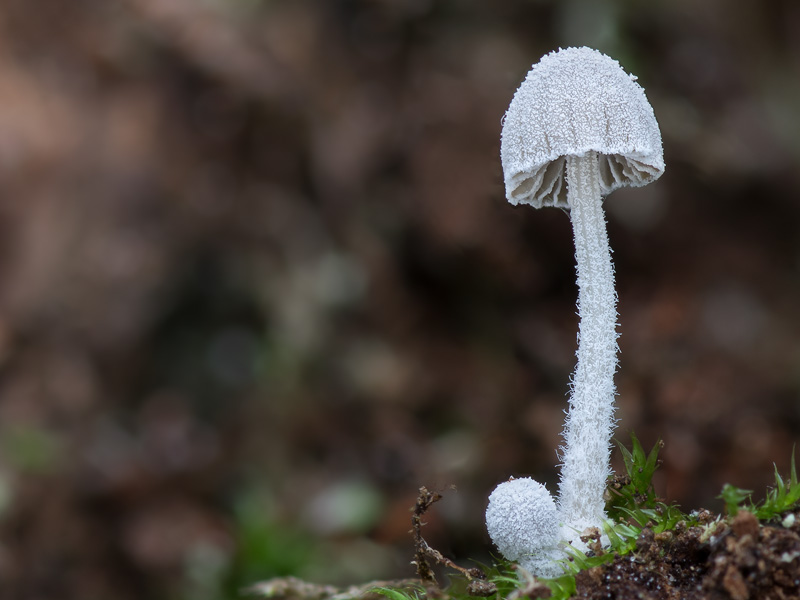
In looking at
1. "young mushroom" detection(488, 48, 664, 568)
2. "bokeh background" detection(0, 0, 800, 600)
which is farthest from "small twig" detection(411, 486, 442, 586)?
"bokeh background" detection(0, 0, 800, 600)

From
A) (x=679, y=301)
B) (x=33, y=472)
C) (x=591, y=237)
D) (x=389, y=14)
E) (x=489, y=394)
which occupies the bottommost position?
(x=591, y=237)

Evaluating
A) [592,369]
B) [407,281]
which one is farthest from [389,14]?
[592,369]

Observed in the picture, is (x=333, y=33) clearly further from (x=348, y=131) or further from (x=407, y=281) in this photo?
(x=407, y=281)

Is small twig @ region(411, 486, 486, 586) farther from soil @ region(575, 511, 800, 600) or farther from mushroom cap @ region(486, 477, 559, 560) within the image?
soil @ region(575, 511, 800, 600)

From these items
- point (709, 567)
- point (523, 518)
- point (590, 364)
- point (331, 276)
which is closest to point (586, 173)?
point (590, 364)

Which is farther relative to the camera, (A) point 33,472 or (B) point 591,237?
(A) point 33,472

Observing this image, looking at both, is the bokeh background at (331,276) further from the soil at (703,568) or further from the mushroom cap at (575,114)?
the mushroom cap at (575,114)
